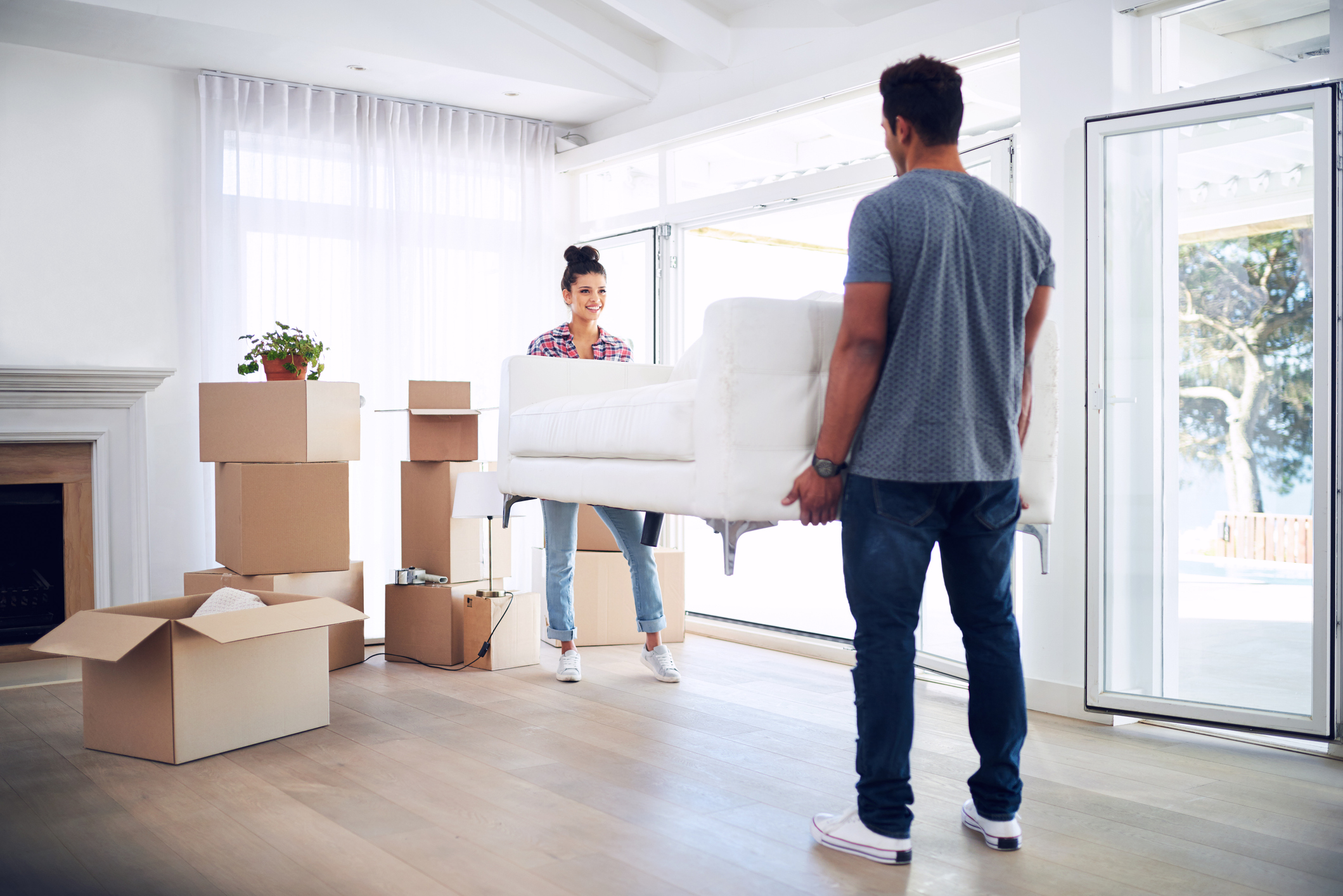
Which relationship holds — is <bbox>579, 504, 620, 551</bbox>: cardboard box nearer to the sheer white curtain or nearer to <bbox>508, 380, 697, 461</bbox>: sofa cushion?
the sheer white curtain

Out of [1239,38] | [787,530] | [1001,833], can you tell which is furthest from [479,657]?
[787,530]

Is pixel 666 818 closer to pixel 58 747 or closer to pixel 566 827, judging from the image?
pixel 566 827

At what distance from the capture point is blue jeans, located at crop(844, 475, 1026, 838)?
1657 millimetres

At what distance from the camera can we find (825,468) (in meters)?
1.67

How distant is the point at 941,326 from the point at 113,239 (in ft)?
11.2

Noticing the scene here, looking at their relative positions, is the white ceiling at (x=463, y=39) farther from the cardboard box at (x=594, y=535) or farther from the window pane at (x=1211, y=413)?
the cardboard box at (x=594, y=535)

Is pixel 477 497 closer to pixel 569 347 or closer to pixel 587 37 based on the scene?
pixel 569 347

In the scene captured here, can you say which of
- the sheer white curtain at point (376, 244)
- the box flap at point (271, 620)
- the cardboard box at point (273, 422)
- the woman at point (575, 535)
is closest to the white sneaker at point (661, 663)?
the woman at point (575, 535)

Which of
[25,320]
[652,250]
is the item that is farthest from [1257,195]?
[25,320]

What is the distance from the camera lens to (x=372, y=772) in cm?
223

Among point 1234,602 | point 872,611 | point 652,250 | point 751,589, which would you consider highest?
point 652,250

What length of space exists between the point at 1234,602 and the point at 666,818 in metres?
1.73

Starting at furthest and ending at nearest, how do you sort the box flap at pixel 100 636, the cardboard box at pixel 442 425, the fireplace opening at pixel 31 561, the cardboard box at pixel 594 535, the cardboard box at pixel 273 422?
the cardboard box at pixel 594 535 < the fireplace opening at pixel 31 561 < the cardboard box at pixel 442 425 < the cardboard box at pixel 273 422 < the box flap at pixel 100 636

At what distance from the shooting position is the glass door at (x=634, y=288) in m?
4.62
